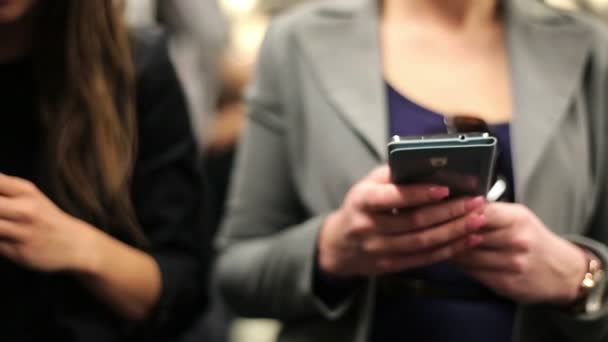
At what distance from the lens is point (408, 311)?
2.07ft

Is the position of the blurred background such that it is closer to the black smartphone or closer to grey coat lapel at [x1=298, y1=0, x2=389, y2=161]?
grey coat lapel at [x1=298, y1=0, x2=389, y2=161]

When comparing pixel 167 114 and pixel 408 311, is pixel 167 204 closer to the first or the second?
pixel 167 114

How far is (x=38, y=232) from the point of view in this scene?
1.58 feet

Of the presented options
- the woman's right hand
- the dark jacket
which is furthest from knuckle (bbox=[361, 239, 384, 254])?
the dark jacket

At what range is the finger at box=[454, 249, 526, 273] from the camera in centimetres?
57

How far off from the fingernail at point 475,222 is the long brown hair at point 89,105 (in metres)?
0.20

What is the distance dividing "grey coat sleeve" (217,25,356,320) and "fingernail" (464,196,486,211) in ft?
0.58

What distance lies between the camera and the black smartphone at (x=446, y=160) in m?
0.46

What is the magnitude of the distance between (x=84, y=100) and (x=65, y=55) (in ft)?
0.09

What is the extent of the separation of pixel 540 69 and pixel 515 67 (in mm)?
19

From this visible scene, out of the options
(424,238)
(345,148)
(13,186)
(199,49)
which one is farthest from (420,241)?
(199,49)

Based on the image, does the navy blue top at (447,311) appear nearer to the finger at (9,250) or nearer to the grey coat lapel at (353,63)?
the grey coat lapel at (353,63)

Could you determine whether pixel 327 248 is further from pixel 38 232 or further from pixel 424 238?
pixel 38 232

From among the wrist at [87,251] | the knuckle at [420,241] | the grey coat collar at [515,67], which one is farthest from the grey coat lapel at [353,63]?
the wrist at [87,251]
